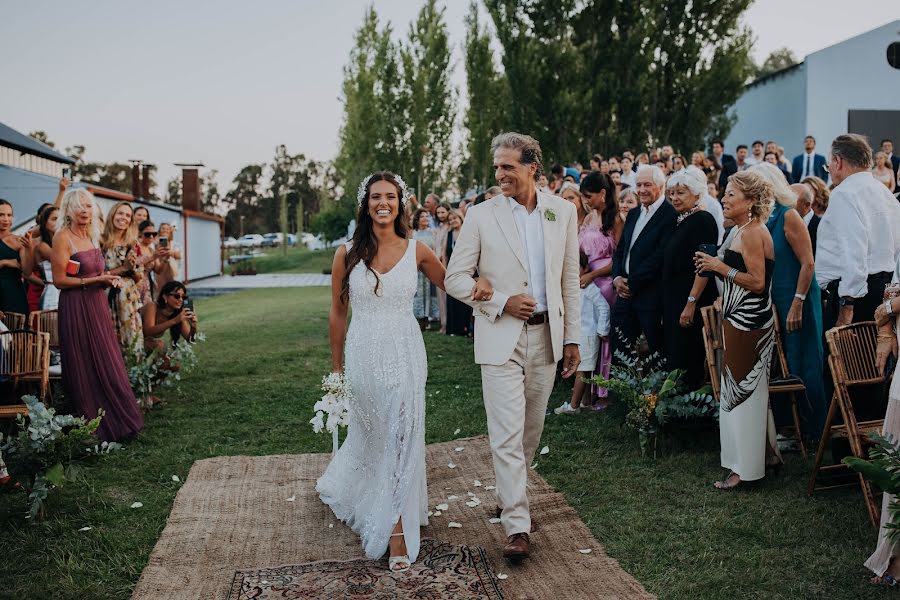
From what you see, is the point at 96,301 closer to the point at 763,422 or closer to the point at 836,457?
the point at 763,422

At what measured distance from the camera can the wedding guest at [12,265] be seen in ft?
27.7

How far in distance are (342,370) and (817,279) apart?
3971 millimetres

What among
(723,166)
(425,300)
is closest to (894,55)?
(723,166)

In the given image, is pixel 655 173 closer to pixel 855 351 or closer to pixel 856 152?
pixel 856 152

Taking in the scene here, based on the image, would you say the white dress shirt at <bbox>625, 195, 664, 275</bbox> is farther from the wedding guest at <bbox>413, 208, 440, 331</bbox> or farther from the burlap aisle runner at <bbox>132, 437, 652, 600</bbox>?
the wedding guest at <bbox>413, 208, 440, 331</bbox>

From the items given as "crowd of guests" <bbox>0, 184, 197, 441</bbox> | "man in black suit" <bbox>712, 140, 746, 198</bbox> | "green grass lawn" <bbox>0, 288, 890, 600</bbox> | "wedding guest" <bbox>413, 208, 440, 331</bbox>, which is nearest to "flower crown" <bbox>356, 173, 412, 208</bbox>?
"green grass lawn" <bbox>0, 288, 890, 600</bbox>

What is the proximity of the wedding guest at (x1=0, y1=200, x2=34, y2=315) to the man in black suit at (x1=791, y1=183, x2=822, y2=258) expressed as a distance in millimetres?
7939

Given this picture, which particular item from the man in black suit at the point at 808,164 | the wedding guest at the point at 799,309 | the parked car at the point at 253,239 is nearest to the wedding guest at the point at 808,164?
the man in black suit at the point at 808,164

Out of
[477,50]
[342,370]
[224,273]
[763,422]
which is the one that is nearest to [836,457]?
[763,422]

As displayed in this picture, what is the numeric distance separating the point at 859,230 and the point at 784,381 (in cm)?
132

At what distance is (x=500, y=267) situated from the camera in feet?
15.1

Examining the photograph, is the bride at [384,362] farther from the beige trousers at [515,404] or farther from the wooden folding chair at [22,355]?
the wooden folding chair at [22,355]

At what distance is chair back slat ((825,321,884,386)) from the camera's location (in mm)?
4828

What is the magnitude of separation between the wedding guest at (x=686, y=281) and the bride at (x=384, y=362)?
2462 mm
